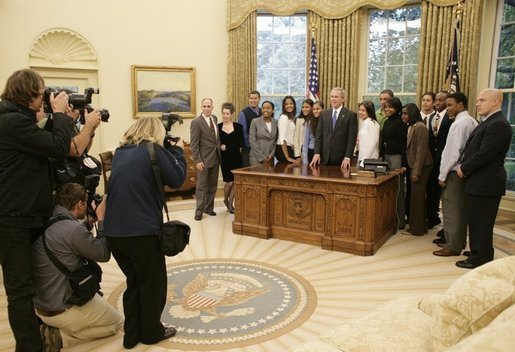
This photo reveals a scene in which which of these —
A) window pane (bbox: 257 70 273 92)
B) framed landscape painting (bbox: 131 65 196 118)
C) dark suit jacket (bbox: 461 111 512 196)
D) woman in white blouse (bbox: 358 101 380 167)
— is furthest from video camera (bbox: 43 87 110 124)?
window pane (bbox: 257 70 273 92)

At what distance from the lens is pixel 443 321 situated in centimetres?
154

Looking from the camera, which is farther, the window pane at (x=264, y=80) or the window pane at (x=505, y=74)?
the window pane at (x=264, y=80)

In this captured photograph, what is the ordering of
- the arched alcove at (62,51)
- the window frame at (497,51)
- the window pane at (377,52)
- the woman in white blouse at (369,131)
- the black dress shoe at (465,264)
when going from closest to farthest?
the black dress shoe at (465,264)
the woman in white blouse at (369,131)
the window frame at (497,51)
the arched alcove at (62,51)
the window pane at (377,52)

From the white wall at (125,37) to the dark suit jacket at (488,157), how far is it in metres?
5.10

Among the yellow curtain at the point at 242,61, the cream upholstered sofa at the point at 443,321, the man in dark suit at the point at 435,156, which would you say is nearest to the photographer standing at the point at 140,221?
the cream upholstered sofa at the point at 443,321

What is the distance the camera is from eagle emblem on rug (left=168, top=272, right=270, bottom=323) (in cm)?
320

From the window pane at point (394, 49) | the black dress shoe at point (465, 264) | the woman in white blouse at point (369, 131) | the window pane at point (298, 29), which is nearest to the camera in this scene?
the black dress shoe at point (465, 264)

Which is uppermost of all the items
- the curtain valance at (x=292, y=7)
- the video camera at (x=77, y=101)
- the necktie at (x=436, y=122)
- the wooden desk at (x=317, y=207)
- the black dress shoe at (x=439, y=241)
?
the curtain valance at (x=292, y=7)

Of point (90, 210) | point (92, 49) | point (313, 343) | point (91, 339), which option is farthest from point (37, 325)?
point (92, 49)

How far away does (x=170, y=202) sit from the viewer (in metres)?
6.92

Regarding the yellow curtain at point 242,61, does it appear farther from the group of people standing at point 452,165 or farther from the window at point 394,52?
the group of people standing at point 452,165

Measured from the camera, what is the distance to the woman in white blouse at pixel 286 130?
5961 millimetres

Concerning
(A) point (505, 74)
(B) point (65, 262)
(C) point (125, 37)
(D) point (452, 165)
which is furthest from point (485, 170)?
(C) point (125, 37)

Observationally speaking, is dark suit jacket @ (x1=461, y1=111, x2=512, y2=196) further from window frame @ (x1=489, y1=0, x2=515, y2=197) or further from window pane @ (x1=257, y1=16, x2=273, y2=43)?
window pane @ (x1=257, y1=16, x2=273, y2=43)
